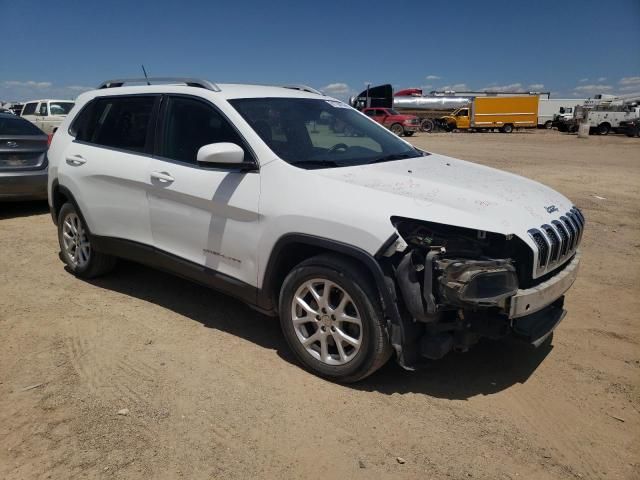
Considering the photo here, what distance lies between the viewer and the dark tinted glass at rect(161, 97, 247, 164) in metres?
3.93

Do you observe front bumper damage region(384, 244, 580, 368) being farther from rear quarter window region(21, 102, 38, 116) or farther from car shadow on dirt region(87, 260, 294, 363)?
rear quarter window region(21, 102, 38, 116)

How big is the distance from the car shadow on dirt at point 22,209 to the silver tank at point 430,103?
42.8 metres

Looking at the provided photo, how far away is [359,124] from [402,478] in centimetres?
303

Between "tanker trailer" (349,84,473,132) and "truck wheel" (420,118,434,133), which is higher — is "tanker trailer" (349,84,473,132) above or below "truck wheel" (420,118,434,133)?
above

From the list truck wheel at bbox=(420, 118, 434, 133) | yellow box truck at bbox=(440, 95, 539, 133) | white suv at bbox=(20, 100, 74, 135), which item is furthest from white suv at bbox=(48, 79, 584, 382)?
truck wheel at bbox=(420, 118, 434, 133)

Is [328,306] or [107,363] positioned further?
[107,363]

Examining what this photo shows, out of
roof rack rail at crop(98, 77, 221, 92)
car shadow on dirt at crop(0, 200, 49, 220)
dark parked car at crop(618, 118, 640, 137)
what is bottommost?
dark parked car at crop(618, 118, 640, 137)

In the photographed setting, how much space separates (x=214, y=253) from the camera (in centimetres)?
392

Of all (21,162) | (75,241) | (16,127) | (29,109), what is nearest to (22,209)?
(21,162)

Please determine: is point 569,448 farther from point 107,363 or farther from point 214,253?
point 107,363

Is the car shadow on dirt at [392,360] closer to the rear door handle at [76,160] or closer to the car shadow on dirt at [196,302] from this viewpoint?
the car shadow on dirt at [196,302]

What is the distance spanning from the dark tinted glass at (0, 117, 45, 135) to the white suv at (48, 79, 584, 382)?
4.32m

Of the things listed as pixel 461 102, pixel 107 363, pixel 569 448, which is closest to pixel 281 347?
pixel 107 363

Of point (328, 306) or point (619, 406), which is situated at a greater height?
point (328, 306)
